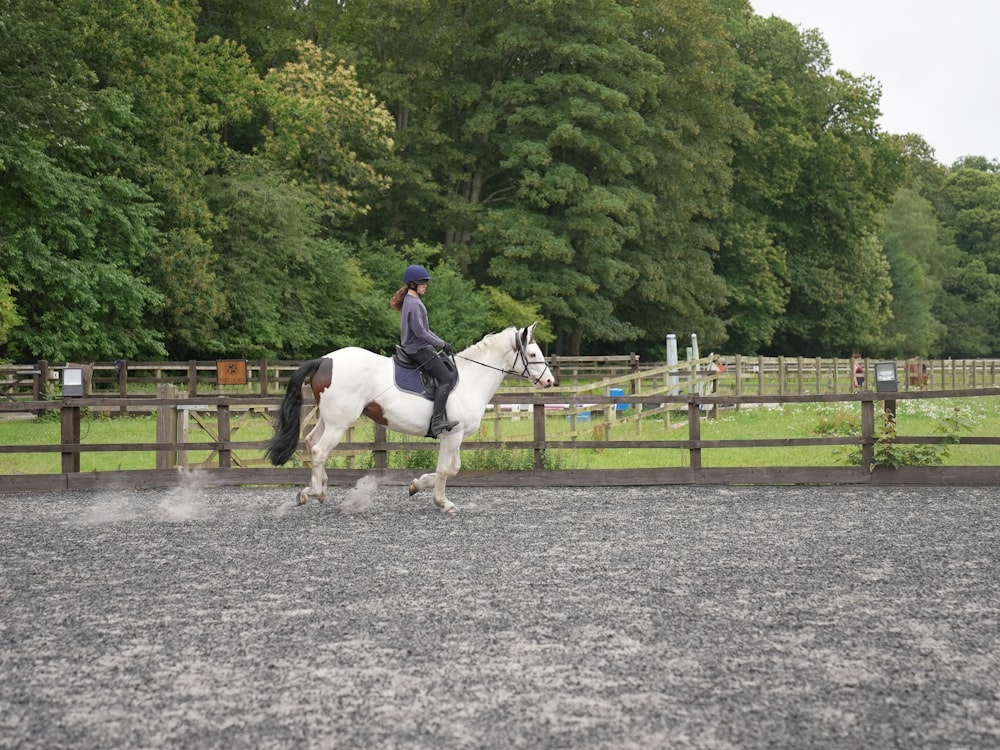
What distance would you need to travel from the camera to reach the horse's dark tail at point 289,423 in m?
11.7

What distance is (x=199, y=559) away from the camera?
8922 millimetres

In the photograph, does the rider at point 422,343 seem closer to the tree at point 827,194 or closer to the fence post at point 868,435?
the fence post at point 868,435

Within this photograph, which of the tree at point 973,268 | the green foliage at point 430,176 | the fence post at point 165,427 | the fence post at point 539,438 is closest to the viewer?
the fence post at point 539,438

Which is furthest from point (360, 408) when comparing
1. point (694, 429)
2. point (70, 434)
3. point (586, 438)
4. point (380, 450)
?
point (586, 438)

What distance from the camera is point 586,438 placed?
1825 centimetres

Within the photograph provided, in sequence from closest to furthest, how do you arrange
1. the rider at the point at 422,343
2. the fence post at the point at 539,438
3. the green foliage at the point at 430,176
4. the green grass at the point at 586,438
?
the rider at the point at 422,343 < the fence post at the point at 539,438 < the green grass at the point at 586,438 < the green foliage at the point at 430,176

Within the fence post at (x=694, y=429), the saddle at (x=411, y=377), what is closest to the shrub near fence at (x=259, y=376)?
the saddle at (x=411, y=377)

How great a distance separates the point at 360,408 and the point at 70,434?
14.6 feet

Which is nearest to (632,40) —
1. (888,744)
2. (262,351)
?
(262,351)

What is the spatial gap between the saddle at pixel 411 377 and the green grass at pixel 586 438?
9.38 feet

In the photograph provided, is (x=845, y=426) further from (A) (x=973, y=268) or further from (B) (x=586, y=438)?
(A) (x=973, y=268)

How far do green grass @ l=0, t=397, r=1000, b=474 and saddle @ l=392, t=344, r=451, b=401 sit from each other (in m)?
2.86

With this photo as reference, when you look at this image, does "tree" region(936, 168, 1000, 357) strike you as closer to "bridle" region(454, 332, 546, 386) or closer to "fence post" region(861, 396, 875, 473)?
"fence post" region(861, 396, 875, 473)

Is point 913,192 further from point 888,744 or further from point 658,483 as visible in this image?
point 888,744
